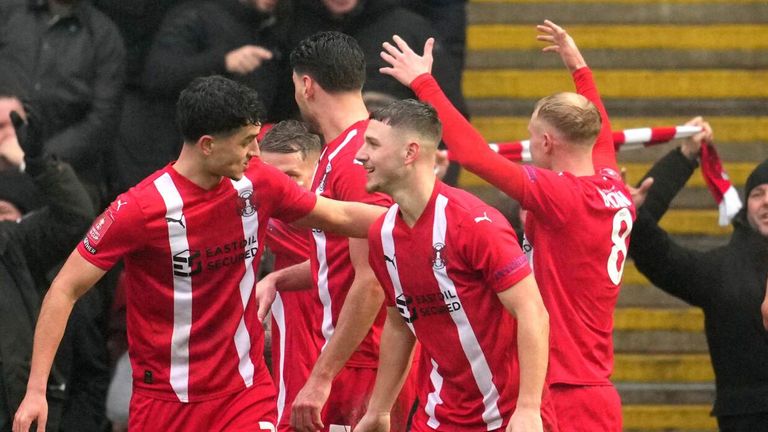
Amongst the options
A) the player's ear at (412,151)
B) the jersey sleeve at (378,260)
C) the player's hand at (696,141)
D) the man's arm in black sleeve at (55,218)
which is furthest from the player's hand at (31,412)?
the player's hand at (696,141)

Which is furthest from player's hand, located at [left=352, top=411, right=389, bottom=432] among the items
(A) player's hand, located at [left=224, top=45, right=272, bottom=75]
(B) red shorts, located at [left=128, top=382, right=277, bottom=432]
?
(A) player's hand, located at [left=224, top=45, right=272, bottom=75]

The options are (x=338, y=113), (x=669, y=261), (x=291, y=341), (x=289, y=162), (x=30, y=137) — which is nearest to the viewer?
(x=338, y=113)

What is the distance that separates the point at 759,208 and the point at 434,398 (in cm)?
278

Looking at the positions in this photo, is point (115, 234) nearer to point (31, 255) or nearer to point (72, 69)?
point (31, 255)

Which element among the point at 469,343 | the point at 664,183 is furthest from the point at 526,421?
the point at 664,183

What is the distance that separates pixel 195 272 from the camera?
6.45 metres

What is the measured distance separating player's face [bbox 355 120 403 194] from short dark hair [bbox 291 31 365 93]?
83cm

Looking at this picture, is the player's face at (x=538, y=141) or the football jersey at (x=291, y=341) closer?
the player's face at (x=538, y=141)

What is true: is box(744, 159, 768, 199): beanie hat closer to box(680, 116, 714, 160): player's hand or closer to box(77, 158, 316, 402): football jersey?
box(680, 116, 714, 160): player's hand

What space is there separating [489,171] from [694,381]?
3.87 m

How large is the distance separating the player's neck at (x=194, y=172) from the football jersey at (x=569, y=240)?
3.43 feet

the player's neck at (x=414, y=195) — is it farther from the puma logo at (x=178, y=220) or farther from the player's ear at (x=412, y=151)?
the puma logo at (x=178, y=220)

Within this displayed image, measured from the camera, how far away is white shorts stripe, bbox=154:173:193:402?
6.35 m

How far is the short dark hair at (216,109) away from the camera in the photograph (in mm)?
6309
